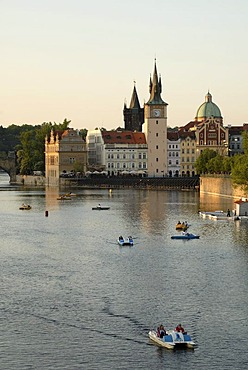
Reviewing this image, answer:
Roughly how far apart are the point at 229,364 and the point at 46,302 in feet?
29.3

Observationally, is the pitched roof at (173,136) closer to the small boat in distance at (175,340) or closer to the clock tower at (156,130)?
the clock tower at (156,130)

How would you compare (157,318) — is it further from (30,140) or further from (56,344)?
(30,140)

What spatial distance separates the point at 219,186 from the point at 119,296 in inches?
2482

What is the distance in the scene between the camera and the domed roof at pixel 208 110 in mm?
148113

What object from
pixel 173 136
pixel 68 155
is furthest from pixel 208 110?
pixel 68 155

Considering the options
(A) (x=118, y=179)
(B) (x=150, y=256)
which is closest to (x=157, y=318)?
(B) (x=150, y=256)

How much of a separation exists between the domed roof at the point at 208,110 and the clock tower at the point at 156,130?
42.9 ft

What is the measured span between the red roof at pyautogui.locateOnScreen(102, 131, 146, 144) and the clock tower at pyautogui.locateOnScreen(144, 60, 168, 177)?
4.90ft

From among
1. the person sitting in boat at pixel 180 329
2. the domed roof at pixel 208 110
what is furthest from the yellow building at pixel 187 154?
the person sitting in boat at pixel 180 329

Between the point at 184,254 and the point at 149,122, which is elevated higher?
the point at 149,122

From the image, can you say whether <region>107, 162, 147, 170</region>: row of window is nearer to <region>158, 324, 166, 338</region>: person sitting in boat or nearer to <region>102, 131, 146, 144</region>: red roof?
<region>102, 131, 146, 144</region>: red roof

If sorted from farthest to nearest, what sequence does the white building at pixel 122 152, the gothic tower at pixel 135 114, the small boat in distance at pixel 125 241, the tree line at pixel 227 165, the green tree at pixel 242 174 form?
the gothic tower at pixel 135 114, the white building at pixel 122 152, the tree line at pixel 227 165, the green tree at pixel 242 174, the small boat in distance at pixel 125 241

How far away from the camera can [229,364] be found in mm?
23406

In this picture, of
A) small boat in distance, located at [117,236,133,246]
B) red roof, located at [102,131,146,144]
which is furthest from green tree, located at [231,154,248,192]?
red roof, located at [102,131,146,144]
